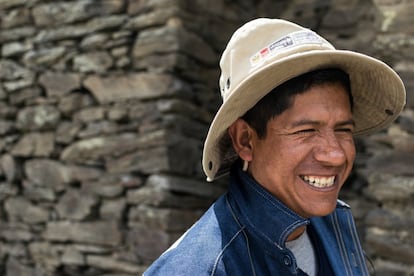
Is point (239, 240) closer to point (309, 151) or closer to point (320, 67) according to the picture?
point (309, 151)

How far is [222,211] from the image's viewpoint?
130cm

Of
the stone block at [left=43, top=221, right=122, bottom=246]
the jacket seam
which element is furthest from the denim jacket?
the stone block at [left=43, top=221, right=122, bottom=246]

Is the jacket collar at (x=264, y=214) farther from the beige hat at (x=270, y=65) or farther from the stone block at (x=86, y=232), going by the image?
the stone block at (x=86, y=232)

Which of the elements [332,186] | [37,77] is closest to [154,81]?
[37,77]

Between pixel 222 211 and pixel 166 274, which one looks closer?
pixel 166 274

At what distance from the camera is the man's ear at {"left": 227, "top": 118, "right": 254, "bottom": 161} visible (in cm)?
134

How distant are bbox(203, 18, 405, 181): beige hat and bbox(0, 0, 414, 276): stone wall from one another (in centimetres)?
127

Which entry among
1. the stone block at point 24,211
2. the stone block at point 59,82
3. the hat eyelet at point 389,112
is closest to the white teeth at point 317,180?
the hat eyelet at point 389,112

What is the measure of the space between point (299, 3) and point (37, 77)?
68.5 inches

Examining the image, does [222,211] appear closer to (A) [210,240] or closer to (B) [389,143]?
(A) [210,240]

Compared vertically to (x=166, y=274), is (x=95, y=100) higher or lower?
lower

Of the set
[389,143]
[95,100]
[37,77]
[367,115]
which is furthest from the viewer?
[37,77]

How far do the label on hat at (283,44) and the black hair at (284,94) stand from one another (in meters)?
0.07

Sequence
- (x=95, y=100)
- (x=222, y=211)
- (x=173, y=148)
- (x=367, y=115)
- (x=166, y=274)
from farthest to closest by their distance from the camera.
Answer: (x=95, y=100)
(x=173, y=148)
(x=367, y=115)
(x=222, y=211)
(x=166, y=274)
